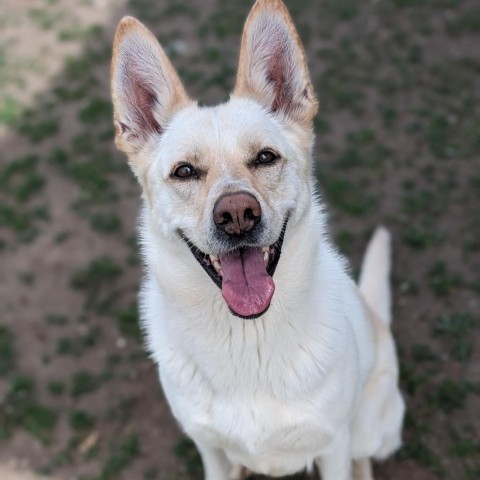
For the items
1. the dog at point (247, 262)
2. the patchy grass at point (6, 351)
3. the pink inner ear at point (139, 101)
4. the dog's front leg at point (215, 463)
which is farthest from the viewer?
the patchy grass at point (6, 351)

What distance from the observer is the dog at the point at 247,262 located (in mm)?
2180

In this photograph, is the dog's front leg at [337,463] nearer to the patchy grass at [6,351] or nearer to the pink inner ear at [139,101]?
the pink inner ear at [139,101]

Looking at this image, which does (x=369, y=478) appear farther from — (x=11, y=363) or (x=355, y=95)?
(x=355, y=95)

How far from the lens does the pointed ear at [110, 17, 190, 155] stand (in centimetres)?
227

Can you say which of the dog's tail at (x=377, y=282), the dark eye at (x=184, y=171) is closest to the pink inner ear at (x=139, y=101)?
the dark eye at (x=184, y=171)

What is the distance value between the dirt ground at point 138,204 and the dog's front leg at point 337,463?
78 cm

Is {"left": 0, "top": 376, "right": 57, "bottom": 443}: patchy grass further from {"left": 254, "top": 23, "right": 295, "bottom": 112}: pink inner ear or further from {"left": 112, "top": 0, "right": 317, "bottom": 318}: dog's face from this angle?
{"left": 254, "top": 23, "right": 295, "bottom": 112}: pink inner ear

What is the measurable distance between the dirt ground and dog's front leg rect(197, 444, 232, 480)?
1.77 ft

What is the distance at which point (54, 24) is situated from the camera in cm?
704

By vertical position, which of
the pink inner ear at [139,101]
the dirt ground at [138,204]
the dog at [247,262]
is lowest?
the dirt ground at [138,204]

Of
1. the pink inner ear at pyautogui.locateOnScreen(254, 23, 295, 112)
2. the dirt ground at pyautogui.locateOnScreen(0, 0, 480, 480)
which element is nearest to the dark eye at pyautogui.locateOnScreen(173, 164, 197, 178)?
the pink inner ear at pyautogui.locateOnScreen(254, 23, 295, 112)

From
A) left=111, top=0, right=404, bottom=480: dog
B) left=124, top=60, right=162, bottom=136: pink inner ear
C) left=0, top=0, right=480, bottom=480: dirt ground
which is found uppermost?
left=124, top=60, right=162, bottom=136: pink inner ear

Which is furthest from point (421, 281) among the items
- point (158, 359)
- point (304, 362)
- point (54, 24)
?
point (54, 24)

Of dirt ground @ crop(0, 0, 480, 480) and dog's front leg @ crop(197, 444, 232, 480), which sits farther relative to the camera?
dirt ground @ crop(0, 0, 480, 480)
